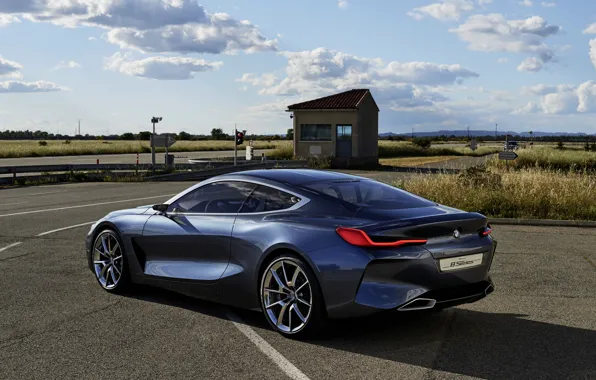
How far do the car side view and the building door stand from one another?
40615mm

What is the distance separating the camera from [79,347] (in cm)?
557

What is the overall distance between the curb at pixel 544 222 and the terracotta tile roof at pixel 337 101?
33762 millimetres

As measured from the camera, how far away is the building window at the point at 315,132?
48444mm

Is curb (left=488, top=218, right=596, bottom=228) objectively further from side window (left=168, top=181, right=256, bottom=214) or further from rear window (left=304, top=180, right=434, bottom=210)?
side window (left=168, top=181, right=256, bottom=214)

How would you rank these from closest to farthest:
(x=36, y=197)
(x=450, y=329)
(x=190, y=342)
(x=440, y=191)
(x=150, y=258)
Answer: (x=190, y=342) < (x=450, y=329) < (x=150, y=258) < (x=440, y=191) < (x=36, y=197)

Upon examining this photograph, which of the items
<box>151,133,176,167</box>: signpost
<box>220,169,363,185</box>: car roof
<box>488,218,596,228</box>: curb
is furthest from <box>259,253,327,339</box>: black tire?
<box>151,133,176,167</box>: signpost

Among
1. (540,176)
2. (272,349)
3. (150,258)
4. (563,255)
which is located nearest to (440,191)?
(540,176)

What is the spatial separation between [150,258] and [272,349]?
222 cm

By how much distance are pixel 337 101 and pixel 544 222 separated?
35.9 meters

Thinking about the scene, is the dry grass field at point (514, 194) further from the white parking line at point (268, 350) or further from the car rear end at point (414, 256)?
the white parking line at point (268, 350)

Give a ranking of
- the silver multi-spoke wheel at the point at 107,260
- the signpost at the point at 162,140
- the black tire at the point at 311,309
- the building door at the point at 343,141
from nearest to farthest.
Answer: the black tire at the point at 311,309 < the silver multi-spoke wheel at the point at 107,260 < the signpost at the point at 162,140 < the building door at the point at 343,141

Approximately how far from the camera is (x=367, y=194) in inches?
254

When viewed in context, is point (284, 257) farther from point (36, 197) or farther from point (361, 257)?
point (36, 197)

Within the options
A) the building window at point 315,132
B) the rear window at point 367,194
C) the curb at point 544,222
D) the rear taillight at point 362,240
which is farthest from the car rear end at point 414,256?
the building window at point 315,132
